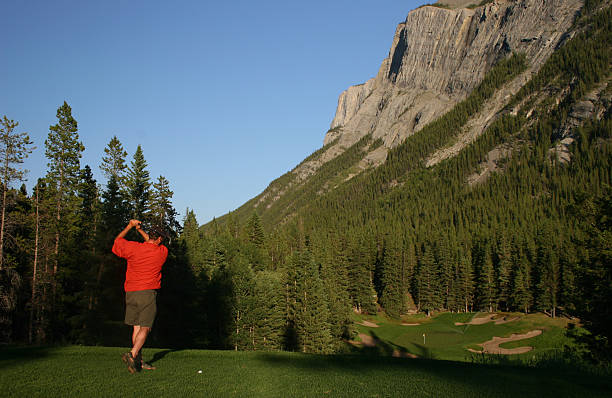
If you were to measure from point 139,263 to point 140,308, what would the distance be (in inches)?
36.1

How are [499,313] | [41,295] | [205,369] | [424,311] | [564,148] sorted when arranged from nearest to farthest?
1. [205,369]
2. [41,295]
3. [499,313]
4. [424,311]
5. [564,148]

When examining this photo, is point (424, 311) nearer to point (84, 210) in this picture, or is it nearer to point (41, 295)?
point (84, 210)

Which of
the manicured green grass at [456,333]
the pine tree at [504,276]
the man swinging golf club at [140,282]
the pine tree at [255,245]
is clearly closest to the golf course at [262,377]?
the man swinging golf club at [140,282]

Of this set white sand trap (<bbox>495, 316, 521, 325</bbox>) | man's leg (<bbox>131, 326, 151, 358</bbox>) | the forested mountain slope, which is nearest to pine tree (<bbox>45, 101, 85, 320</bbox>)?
the forested mountain slope

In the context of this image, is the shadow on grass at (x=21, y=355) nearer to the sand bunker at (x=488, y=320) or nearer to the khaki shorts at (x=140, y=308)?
the khaki shorts at (x=140, y=308)

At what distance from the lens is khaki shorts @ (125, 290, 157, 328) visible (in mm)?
8414

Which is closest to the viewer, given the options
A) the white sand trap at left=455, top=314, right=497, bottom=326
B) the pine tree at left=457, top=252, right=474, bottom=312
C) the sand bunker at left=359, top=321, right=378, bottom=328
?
the sand bunker at left=359, top=321, right=378, bottom=328

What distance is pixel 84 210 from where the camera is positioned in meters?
40.7

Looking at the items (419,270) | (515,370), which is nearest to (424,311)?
(419,270)

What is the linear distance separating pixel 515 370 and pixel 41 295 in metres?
29.4

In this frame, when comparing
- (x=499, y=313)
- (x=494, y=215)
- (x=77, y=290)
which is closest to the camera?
(x=77, y=290)

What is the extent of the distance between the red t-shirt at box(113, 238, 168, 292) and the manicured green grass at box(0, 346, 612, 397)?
5.72ft

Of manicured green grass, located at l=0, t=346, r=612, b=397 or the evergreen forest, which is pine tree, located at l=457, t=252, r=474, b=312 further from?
manicured green grass, located at l=0, t=346, r=612, b=397

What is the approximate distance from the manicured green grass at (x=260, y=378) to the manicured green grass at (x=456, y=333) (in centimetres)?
4144
